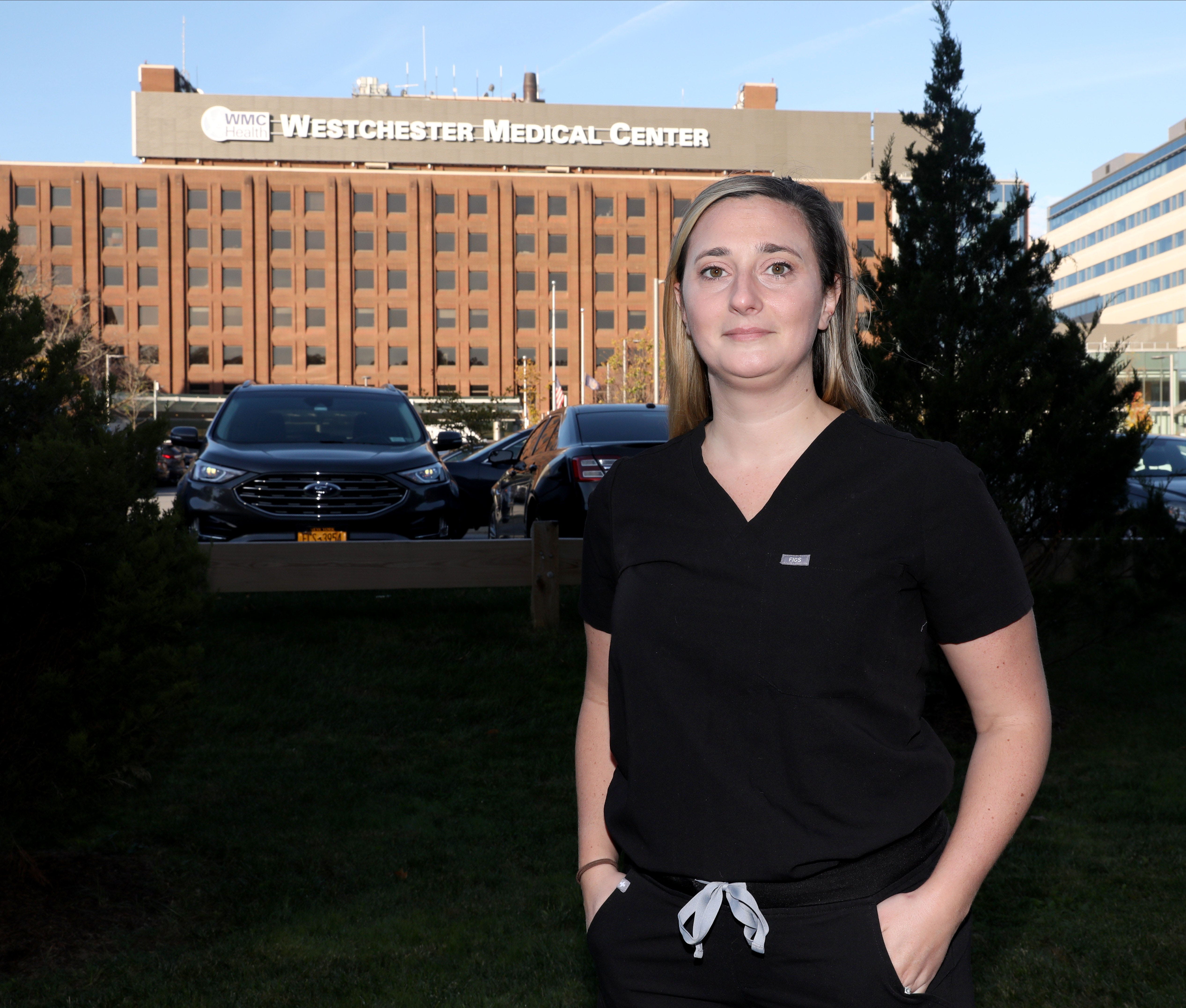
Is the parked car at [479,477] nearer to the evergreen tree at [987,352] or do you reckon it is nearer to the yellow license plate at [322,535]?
the yellow license plate at [322,535]

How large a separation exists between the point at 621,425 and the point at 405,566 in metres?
2.63

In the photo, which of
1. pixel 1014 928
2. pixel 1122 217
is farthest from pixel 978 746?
pixel 1122 217

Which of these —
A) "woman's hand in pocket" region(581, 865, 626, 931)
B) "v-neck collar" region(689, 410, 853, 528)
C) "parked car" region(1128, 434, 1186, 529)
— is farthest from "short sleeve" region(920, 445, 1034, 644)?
"parked car" region(1128, 434, 1186, 529)

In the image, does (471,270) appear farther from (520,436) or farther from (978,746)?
(978,746)

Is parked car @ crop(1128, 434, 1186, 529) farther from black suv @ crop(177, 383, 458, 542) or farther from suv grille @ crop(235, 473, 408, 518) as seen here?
suv grille @ crop(235, 473, 408, 518)

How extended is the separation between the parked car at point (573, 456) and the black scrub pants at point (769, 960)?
266 inches

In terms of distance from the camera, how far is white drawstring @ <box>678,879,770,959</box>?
1.63 m

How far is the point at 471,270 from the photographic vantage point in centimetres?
8844

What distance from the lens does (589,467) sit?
9.45 m

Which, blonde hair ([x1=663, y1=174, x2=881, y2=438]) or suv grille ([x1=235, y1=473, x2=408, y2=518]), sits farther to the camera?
suv grille ([x1=235, y1=473, x2=408, y2=518])

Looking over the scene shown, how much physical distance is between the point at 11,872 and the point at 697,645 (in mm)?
3965

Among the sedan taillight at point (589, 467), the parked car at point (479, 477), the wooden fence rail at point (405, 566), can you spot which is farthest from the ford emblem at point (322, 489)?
the parked car at point (479, 477)

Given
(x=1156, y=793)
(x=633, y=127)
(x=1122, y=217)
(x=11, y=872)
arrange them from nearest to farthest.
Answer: (x=11, y=872), (x=1156, y=793), (x=633, y=127), (x=1122, y=217)

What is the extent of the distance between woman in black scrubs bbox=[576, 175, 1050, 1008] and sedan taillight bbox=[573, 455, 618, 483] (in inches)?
291
